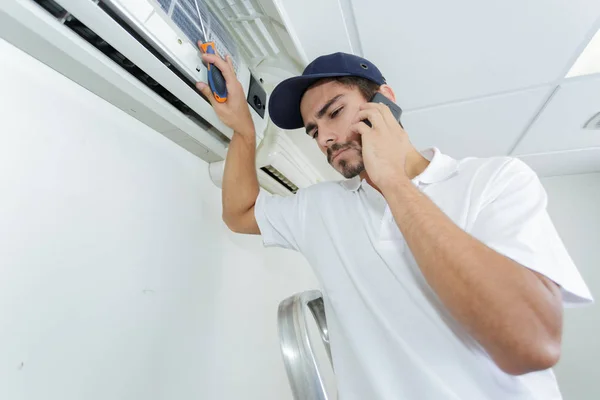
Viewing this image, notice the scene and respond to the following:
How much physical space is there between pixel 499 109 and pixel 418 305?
1253mm

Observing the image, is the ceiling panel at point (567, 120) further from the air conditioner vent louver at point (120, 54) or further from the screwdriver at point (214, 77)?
the air conditioner vent louver at point (120, 54)

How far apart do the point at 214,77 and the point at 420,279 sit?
2.32 ft

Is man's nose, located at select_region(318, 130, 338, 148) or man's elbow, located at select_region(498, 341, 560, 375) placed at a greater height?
man's nose, located at select_region(318, 130, 338, 148)

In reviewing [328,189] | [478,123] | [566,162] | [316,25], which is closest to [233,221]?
[328,189]

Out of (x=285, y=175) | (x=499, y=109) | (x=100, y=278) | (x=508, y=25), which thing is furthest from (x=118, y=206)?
(x=499, y=109)

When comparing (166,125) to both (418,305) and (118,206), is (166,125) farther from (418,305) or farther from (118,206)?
(418,305)

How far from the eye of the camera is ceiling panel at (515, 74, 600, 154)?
129cm

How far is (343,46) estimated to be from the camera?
1.01m

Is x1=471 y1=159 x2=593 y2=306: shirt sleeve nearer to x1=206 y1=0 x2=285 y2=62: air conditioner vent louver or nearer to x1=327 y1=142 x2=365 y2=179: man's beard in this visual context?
x1=327 y1=142 x2=365 y2=179: man's beard

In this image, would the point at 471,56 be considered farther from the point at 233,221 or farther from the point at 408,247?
the point at 233,221

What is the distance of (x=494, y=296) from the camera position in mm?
424

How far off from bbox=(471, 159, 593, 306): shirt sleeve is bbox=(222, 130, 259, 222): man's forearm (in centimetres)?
64

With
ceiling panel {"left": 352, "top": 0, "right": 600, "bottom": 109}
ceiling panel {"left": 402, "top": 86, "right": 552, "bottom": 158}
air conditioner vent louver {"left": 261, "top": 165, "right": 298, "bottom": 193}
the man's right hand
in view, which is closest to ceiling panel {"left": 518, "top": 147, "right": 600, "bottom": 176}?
ceiling panel {"left": 402, "top": 86, "right": 552, "bottom": 158}

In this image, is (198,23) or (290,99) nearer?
(198,23)
